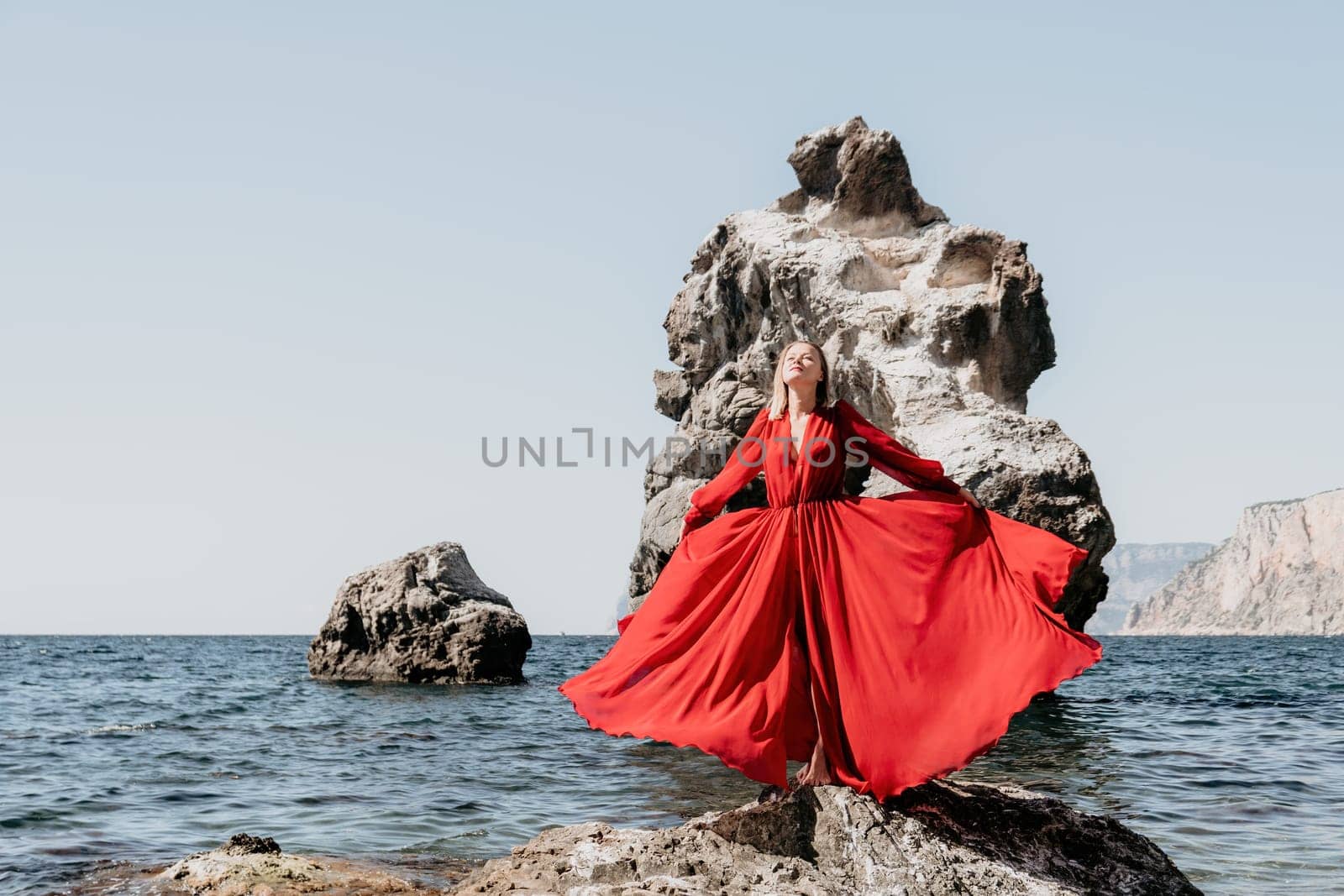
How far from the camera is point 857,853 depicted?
4.07 metres

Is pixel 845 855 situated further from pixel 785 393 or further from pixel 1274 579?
pixel 1274 579

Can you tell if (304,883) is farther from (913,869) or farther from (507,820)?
(913,869)

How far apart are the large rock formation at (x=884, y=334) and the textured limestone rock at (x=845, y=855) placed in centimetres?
1325

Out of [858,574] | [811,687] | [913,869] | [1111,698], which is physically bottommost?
[1111,698]

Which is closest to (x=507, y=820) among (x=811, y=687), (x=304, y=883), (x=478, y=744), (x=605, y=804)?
(x=605, y=804)

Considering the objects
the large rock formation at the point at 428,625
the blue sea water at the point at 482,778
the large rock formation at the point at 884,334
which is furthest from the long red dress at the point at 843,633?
the large rock formation at the point at 428,625

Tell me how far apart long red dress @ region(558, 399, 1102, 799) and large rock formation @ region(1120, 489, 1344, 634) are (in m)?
134

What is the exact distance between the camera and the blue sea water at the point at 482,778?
21.1 ft

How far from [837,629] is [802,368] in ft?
4.00

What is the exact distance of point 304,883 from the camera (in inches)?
201

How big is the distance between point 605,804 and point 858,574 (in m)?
4.08

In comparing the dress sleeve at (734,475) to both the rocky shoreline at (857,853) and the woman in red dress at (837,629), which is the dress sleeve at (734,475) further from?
the rocky shoreline at (857,853)

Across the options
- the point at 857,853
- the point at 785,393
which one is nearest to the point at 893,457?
the point at 785,393

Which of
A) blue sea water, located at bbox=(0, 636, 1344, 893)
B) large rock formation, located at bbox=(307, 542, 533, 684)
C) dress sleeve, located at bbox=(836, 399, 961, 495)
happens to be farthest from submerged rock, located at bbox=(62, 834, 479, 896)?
large rock formation, located at bbox=(307, 542, 533, 684)
